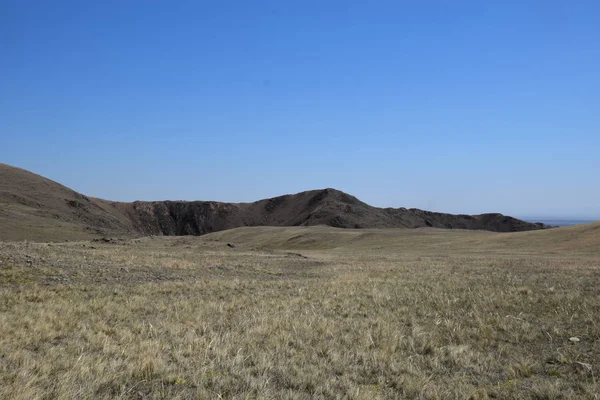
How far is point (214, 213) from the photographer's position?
146m

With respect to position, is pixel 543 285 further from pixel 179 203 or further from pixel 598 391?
pixel 179 203

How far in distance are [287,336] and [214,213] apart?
13919cm

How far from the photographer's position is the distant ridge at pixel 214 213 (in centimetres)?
8944

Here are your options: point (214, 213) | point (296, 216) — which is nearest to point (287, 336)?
point (296, 216)

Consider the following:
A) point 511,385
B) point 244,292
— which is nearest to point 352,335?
point 511,385

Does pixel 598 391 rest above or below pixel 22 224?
below

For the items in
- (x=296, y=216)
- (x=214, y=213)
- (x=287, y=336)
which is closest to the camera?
(x=287, y=336)

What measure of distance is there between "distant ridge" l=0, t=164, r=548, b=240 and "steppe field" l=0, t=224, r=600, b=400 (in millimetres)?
70259

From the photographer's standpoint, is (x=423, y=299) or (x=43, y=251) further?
(x=43, y=251)

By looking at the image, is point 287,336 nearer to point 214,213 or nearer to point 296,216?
point 296,216

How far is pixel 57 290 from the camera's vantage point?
15.2 meters

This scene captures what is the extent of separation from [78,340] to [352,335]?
19.8 ft

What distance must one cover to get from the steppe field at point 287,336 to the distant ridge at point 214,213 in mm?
70259

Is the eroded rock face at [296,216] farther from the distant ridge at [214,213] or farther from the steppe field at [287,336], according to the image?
the steppe field at [287,336]
